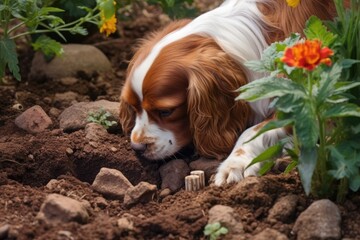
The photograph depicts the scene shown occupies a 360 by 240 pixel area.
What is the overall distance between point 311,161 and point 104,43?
372 cm

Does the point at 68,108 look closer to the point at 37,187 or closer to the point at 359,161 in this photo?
the point at 37,187

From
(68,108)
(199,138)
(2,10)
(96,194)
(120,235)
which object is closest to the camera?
(120,235)

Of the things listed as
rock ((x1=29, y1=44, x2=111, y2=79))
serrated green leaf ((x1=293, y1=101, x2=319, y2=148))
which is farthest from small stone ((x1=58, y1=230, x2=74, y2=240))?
rock ((x1=29, y1=44, x2=111, y2=79))

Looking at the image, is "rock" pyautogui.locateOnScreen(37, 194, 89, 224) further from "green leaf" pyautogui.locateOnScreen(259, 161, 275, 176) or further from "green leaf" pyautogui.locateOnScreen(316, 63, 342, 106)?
"green leaf" pyautogui.locateOnScreen(316, 63, 342, 106)

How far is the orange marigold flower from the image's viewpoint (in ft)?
13.0

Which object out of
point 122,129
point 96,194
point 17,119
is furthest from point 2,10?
point 96,194

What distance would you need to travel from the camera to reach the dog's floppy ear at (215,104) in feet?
16.8

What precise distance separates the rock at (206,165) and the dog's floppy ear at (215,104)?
0.15 ft

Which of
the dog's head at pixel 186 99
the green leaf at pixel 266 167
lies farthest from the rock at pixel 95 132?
the green leaf at pixel 266 167

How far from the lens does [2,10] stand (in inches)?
219

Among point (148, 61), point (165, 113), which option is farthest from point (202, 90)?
point (148, 61)

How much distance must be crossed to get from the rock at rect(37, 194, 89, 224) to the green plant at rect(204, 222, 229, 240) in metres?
0.59

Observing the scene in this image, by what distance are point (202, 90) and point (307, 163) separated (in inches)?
44.6

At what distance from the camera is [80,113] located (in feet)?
18.9
